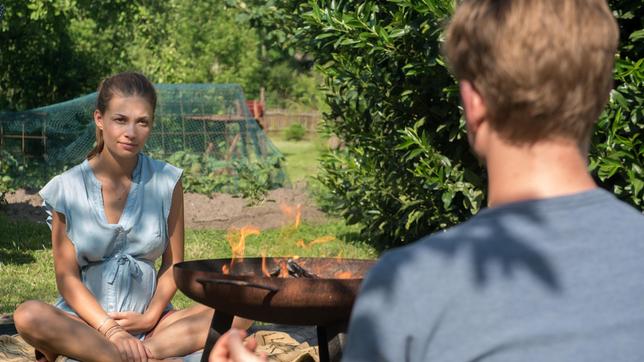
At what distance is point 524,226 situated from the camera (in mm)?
1612

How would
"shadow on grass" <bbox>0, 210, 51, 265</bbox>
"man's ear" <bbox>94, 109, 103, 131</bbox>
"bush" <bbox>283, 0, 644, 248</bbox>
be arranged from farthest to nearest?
"shadow on grass" <bbox>0, 210, 51, 265</bbox>
"bush" <bbox>283, 0, 644, 248</bbox>
"man's ear" <bbox>94, 109, 103, 131</bbox>

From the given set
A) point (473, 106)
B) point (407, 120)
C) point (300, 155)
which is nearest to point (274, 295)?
point (473, 106)

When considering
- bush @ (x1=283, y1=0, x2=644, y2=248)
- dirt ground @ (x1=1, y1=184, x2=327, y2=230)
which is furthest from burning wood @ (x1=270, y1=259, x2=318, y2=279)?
dirt ground @ (x1=1, y1=184, x2=327, y2=230)

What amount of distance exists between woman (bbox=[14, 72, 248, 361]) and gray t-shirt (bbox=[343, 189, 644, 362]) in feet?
10.9

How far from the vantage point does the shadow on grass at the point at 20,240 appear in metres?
8.84

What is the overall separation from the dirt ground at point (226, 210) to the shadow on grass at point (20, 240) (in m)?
0.53

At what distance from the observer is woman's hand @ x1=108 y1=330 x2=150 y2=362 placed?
4750mm

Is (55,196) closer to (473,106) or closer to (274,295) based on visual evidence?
(274,295)

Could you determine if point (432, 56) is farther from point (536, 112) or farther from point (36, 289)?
point (536, 112)

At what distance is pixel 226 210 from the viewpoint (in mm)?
11711

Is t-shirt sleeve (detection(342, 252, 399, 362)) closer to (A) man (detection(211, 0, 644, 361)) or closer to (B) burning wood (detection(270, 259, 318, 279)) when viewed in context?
(A) man (detection(211, 0, 644, 361))

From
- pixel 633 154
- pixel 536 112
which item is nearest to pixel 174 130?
pixel 633 154

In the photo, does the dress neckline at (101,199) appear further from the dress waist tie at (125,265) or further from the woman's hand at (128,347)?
the woman's hand at (128,347)

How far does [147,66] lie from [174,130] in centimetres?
667
